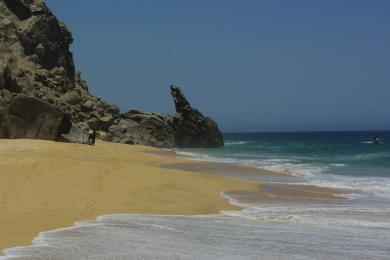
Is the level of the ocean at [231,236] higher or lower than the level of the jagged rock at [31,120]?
lower

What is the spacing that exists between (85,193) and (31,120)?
22.4 meters

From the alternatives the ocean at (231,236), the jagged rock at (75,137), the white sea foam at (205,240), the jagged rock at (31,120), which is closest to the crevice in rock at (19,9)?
the jagged rock at (75,137)

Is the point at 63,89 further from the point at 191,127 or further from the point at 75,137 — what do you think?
the point at 191,127

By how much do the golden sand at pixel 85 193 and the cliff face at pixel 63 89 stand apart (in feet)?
61.2

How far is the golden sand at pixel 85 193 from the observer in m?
10.4

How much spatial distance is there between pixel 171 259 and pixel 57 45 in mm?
59709

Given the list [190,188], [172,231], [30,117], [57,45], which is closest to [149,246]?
[172,231]

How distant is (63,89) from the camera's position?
5825 centimetres

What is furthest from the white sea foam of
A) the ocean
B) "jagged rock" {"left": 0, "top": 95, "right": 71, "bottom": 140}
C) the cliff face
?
the cliff face

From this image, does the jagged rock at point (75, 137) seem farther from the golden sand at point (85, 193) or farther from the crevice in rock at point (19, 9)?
the crevice in rock at point (19, 9)

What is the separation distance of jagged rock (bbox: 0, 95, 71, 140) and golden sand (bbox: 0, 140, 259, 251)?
15633 mm

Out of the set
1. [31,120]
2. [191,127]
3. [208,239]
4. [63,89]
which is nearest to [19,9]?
[63,89]

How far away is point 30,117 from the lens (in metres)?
35.3

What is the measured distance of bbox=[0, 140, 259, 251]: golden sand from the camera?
34.0 feet
